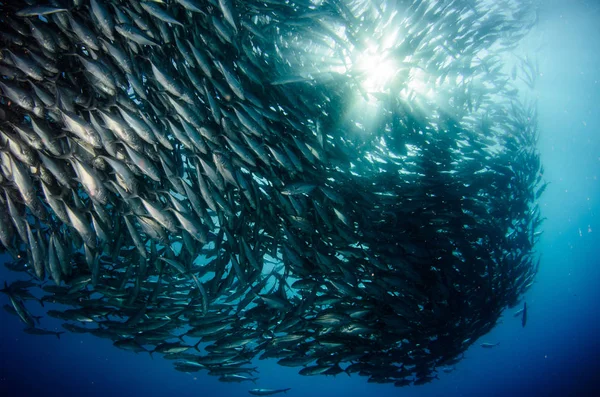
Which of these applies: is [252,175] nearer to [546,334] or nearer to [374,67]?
[374,67]

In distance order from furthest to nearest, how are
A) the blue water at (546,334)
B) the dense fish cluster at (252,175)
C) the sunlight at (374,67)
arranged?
the blue water at (546,334), the sunlight at (374,67), the dense fish cluster at (252,175)

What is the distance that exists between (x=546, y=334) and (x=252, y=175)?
111m

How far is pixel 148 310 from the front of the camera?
211 inches

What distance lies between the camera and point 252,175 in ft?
16.0

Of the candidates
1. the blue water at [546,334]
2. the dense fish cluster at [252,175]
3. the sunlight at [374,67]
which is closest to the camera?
the dense fish cluster at [252,175]

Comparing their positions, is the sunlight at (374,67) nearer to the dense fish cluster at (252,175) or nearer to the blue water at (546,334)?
the dense fish cluster at (252,175)

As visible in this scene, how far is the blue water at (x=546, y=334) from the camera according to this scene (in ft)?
70.1

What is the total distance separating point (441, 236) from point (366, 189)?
233cm

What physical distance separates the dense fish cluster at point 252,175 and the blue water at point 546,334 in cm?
1407

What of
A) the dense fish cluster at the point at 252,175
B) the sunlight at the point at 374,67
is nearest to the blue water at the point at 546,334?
the dense fish cluster at the point at 252,175

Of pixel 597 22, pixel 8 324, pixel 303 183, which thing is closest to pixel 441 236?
→ pixel 303 183

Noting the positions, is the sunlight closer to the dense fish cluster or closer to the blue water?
the dense fish cluster

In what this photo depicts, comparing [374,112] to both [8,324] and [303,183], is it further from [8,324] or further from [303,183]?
[8,324]

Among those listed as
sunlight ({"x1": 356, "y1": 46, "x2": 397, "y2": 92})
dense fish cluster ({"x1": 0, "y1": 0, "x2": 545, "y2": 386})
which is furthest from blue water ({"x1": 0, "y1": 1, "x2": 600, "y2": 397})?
sunlight ({"x1": 356, "y1": 46, "x2": 397, "y2": 92})
